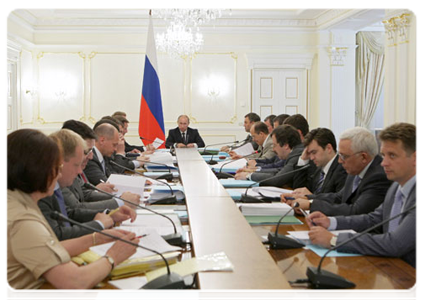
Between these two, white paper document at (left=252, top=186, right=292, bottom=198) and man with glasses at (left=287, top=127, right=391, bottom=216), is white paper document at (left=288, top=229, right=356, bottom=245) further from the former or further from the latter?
white paper document at (left=252, top=186, right=292, bottom=198)

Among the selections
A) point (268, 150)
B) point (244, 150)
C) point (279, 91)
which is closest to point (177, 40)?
point (279, 91)

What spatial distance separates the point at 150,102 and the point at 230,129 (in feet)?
12.3

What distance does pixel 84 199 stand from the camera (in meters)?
3.49

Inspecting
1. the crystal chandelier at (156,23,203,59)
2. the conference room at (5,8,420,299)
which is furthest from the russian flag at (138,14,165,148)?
the crystal chandelier at (156,23,203,59)

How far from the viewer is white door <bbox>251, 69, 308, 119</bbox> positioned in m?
11.6

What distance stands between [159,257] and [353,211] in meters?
1.29

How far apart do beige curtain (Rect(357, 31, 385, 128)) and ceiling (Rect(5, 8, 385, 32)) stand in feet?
4.23

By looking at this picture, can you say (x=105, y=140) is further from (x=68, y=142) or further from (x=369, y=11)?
(x=369, y=11)

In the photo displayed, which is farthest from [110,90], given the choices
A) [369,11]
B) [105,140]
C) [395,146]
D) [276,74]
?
[395,146]

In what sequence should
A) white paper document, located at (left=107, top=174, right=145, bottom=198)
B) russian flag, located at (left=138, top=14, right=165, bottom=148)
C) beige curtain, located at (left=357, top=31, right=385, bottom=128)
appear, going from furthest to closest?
beige curtain, located at (left=357, top=31, right=385, bottom=128), russian flag, located at (left=138, top=14, right=165, bottom=148), white paper document, located at (left=107, top=174, right=145, bottom=198)

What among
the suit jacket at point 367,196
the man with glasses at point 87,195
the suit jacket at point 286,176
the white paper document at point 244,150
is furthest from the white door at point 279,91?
the suit jacket at point 367,196

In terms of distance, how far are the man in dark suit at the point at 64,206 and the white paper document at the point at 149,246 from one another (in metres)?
0.28

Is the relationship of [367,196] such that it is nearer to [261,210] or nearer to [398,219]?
[398,219]

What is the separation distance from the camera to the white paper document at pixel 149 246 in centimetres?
205
